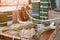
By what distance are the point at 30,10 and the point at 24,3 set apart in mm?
201

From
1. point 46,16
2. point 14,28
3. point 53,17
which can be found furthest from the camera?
point 14,28

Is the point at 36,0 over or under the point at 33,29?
over

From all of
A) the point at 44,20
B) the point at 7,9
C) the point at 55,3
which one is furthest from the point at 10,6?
the point at 55,3

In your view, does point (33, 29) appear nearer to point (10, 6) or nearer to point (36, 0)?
point (36, 0)

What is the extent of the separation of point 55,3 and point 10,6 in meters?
0.72

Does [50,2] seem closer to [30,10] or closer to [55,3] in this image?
[55,3]

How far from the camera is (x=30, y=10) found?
1810 millimetres

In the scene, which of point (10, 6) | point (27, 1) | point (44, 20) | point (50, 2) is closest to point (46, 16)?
point (44, 20)

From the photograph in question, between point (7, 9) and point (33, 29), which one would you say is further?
point (7, 9)

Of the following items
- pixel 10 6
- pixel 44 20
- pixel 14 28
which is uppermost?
pixel 10 6

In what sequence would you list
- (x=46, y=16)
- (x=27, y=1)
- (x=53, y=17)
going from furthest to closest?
1. (x=27, y=1)
2. (x=46, y=16)
3. (x=53, y=17)

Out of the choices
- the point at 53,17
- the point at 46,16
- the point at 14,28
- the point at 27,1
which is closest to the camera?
the point at 53,17

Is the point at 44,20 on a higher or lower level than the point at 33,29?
higher

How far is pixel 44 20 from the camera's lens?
5.28ft
